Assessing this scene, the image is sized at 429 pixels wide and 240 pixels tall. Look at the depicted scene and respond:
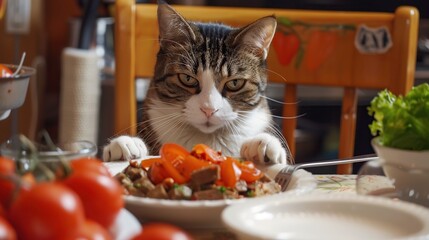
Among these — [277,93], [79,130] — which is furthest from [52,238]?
[277,93]

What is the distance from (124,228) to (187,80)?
2.27 ft

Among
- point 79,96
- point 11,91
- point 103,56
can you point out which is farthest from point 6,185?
point 103,56

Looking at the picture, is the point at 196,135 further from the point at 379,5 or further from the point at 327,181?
the point at 379,5

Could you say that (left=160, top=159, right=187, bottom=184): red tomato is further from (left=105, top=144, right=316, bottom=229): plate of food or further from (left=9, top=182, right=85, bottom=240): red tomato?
(left=9, top=182, right=85, bottom=240): red tomato

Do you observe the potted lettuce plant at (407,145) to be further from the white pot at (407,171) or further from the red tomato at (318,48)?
the red tomato at (318,48)

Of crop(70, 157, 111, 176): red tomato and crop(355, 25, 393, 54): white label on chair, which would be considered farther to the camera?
crop(355, 25, 393, 54): white label on chair

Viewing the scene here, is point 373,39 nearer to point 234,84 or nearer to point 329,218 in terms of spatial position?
point 234,84

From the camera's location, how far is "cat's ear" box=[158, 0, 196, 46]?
1.28 metres

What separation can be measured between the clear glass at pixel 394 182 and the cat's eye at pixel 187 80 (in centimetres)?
48

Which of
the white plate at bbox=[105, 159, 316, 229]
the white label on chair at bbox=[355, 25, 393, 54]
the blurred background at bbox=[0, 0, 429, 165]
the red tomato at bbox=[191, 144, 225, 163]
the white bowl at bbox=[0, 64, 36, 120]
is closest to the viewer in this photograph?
the white plate at bbox=[105, 159, 316, 229]

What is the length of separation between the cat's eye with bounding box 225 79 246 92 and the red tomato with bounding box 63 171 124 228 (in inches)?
28.8

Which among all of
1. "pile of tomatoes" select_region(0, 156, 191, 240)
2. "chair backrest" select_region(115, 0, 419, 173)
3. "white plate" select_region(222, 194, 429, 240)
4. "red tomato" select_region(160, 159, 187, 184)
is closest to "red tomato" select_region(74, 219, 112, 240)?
"pile of tomatoes" select_region(0, 156, 191, 240)

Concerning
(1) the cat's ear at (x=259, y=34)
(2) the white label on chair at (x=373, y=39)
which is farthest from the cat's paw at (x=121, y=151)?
(2) the white label on chair at (x=373, y=39)

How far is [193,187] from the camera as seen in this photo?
795 mm
